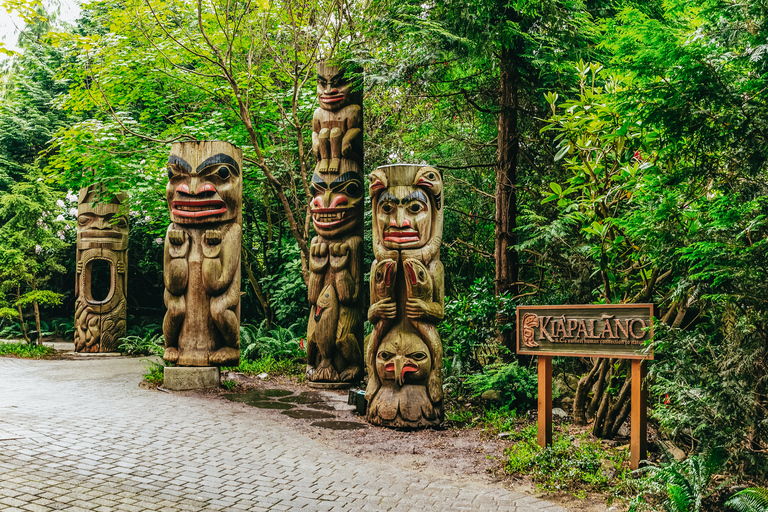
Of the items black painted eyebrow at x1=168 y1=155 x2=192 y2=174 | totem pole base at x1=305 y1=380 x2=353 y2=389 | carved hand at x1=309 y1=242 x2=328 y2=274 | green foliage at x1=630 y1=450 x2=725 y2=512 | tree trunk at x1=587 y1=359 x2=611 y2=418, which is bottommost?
totem pole base at x1=305 y1=380 x2=353 y2=389

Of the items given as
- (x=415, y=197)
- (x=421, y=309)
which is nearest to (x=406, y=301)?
(x=421, y=309)

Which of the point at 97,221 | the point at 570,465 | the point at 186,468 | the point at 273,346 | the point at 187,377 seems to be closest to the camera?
the point at 186,468

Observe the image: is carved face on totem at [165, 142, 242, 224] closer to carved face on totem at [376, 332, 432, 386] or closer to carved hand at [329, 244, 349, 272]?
carved hand at [329, 244, 349, 272]

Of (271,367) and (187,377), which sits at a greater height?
(187,377)

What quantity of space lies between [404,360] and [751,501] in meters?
3.77

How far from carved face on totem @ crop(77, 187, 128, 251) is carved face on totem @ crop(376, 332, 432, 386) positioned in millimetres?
9794

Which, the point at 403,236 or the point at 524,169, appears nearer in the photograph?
the point at 403,236

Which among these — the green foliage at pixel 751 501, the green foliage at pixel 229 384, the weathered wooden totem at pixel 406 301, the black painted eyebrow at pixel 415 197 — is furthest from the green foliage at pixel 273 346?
the green foliage at pixel 751 501

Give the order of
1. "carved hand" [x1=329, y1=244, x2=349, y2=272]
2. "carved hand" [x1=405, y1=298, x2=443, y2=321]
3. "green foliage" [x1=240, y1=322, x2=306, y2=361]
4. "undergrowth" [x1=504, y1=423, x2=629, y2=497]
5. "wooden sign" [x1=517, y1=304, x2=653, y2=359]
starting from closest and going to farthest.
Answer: "undergrowth" [x1=504, y1=423, x2=629, y2=497] → "wooden sign" [x1=517, y1=304, x2=653, y2=359] → "carved hand" [x1=405, y1=298, x2=443, y2=321] → "carved hand" [x1=329, y1=244, x2=349, y2=272] → "green foliage" [x1=240, y1=322, x2=306, y2=361]

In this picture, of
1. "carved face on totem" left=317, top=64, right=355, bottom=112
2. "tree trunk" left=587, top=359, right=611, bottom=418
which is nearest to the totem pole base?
"tree trunk" left=587, top=359, right=611, bottom=418

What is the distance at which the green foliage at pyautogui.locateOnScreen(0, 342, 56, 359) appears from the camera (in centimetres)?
1194

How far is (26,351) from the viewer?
39.8ft

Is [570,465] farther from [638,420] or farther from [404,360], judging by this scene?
[404,360]

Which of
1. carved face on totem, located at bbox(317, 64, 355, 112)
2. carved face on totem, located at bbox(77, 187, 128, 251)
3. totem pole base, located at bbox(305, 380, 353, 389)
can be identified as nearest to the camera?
totem pole base, located at bbox(305, 380, 353, 389)
